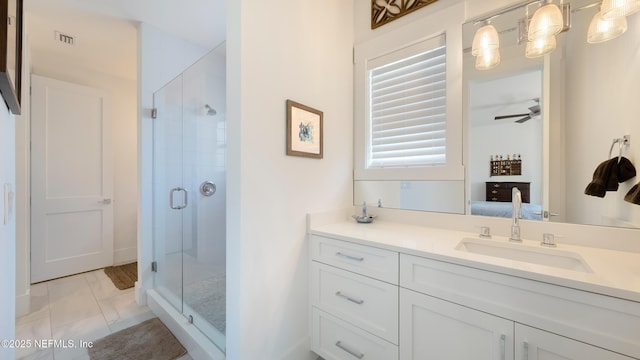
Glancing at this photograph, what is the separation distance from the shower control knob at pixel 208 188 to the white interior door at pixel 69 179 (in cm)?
175

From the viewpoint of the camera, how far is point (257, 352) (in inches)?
50.0

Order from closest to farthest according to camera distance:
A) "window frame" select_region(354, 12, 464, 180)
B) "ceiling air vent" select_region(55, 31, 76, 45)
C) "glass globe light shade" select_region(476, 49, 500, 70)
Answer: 1. "glass globe light shade" select_region(476, 49, 500, 70)
2. "window frame" select_region(354, 12, 464, 180)
3. "ceiling air vent" select_region(55, 31, 76, 45)

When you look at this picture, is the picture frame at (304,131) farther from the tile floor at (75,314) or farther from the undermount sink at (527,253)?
the tile floor at (75,314)

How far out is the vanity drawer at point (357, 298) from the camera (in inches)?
46.8

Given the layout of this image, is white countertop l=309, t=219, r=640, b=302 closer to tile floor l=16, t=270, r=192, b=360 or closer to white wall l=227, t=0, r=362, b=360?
white wall l=227, t=0, r=362, b=360

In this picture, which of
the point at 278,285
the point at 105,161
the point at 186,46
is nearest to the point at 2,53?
the point at 278,285

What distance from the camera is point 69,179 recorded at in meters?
2.77

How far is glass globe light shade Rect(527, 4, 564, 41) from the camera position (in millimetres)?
1155

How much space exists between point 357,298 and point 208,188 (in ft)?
5.37

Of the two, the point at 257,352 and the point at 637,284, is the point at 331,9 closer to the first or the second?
the point at 637,284

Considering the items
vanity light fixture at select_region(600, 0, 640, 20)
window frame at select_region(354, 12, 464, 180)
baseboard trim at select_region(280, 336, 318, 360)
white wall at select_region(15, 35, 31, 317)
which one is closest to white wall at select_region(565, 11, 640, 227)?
vanity light fixture at select_region(600, 0, 640, 20)

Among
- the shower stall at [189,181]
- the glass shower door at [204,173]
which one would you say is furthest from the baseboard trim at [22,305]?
the glass shower door at [204,173]

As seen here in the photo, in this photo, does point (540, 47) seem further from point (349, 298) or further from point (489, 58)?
point (349, 298)

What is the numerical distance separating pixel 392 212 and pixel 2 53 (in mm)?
1884
